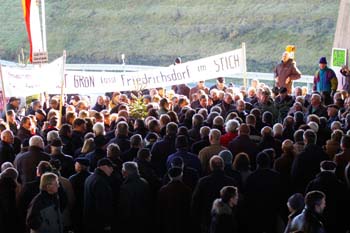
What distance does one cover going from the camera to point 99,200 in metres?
11.9

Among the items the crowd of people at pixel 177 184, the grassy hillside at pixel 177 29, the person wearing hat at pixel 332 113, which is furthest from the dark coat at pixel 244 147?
the grassy hillside at pixel 177 29

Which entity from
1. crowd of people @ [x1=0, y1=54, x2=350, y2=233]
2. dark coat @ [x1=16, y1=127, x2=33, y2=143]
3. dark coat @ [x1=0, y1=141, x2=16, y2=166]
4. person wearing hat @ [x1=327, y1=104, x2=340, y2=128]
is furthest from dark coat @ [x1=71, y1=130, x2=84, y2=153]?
person wearing hat @ [x1=327, y1=104, x2=340, y2=128]

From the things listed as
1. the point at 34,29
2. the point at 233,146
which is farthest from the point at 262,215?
the point at 34,29

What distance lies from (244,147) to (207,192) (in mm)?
2316

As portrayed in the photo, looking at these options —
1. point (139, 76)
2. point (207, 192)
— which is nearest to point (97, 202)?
point (207, 192)

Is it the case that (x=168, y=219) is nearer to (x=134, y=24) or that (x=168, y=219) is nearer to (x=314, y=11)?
(x=314, y=11)

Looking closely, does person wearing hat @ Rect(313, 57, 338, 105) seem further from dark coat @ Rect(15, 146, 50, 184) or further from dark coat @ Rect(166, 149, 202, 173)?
dark coat @ Rect(15, 146, 50, 184)

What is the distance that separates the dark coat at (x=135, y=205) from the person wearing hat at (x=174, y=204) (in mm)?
224

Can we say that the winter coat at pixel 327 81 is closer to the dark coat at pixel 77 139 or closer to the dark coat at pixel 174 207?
the dark coat at pixel 77 139

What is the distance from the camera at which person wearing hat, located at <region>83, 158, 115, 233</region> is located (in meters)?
11.9

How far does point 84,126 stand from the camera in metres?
15.4

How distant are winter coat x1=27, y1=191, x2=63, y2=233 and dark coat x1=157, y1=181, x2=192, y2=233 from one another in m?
1.39

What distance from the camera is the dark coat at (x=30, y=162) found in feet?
43.0

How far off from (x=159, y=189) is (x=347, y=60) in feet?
44.2
